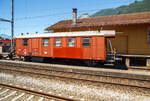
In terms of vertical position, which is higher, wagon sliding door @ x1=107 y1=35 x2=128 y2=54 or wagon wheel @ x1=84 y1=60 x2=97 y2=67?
wagon sliding door @ x1=107 y1=35 x2=128 y2=54

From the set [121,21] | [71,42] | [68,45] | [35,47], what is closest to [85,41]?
[71,42]

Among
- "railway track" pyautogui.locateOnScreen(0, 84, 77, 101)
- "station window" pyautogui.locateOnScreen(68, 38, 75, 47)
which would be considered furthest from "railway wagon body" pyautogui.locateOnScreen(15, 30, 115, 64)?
"railway track" pyautogui.locateOnScreen(0, 84, 77, 101)

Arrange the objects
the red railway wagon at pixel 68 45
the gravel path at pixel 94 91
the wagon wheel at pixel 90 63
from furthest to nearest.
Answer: the wagon wheel at pixel 90 63 → the red railway wagon at pixel 68 45 → the gravel path at pixel 94 91

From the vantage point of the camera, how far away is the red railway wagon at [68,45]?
35.7 feet

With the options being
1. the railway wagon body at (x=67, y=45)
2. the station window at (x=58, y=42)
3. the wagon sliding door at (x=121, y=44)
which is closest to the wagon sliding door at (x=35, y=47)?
the railway wagon body at (x=67, y=45)

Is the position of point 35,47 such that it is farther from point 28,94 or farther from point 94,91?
point 94,91

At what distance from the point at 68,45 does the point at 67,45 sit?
0.11m

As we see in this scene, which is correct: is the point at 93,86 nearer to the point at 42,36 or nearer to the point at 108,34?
the point at 108,34

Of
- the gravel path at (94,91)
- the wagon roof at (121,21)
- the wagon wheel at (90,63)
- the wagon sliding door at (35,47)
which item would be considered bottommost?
the gravel path at (94,91)

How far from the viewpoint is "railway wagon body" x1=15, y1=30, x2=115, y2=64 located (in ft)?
35.8

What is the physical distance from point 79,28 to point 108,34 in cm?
728

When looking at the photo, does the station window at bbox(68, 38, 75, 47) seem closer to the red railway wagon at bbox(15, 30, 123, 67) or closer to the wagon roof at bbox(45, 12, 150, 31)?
the red railway wagon at bbox(15, 30, 123, 67)

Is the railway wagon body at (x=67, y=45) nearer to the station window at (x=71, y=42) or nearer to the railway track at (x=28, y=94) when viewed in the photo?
the station window at (x=71, y=42)

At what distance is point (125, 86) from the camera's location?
6672 millimetres
